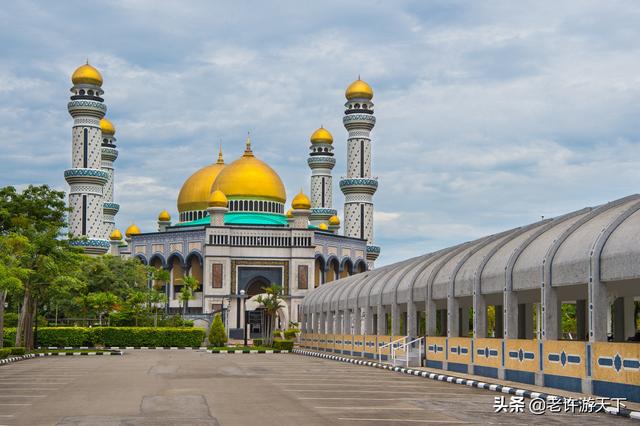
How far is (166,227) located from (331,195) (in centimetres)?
2127

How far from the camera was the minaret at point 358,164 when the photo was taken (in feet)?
366

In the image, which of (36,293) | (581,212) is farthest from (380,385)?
(36,293)

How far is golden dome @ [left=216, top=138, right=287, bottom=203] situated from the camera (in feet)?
361

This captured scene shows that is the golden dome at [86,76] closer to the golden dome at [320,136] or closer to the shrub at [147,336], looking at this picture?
the golden dome at [320,136]

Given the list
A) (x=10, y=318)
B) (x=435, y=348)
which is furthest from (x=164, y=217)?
(x=435, y=348)

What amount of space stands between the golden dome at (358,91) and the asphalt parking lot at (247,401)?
280 ft

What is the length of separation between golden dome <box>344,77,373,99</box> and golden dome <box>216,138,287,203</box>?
12.9m

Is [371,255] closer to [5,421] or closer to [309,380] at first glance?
[309,380]

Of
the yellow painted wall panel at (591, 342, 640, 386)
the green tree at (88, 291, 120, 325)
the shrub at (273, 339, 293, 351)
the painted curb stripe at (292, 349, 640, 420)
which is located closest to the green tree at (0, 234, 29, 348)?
the painted curb stripe at (292, 349, 640, 420)

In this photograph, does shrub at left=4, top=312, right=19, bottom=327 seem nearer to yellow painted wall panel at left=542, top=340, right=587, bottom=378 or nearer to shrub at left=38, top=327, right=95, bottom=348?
shrub at left=38, top=327, right=95, bottom=348

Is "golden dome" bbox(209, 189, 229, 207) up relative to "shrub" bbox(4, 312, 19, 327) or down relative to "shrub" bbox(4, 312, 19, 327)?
up

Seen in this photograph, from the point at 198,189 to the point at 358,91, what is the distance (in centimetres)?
2228

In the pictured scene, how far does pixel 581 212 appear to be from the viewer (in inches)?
1105

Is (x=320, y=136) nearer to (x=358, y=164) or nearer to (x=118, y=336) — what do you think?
(x=358, y=164)
